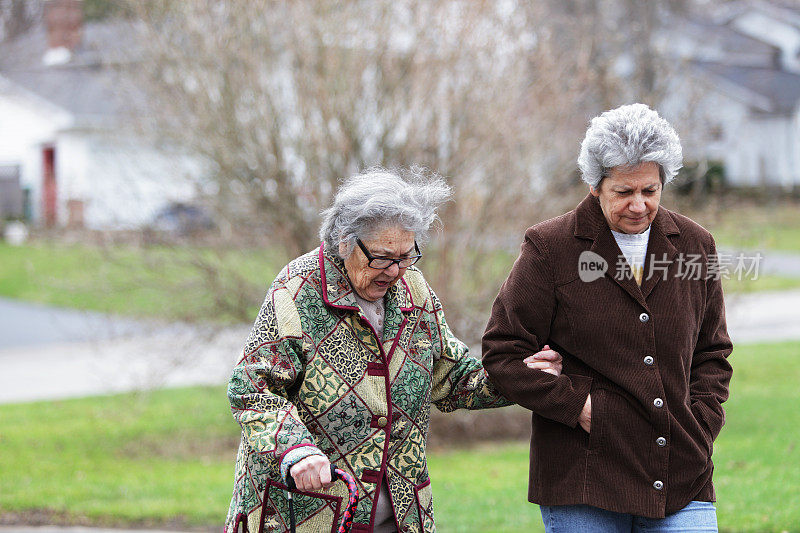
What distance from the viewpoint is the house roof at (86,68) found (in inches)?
345

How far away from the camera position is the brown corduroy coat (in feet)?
9.88

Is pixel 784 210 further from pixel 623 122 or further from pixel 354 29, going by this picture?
pixel 623 122

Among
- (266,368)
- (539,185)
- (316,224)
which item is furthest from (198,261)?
(266,368)

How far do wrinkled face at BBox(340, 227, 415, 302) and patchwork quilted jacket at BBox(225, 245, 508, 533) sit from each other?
55 millimetres

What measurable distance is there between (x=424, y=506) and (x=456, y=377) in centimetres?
45

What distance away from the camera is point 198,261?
8617mm

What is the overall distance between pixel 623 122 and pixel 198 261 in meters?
6.11

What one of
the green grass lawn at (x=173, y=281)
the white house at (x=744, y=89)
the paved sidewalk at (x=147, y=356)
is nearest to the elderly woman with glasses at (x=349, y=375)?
the green grass lawn at (x=173, y=281)

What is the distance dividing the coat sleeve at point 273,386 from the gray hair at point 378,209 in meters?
0.27

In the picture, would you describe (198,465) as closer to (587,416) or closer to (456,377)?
(456,377)

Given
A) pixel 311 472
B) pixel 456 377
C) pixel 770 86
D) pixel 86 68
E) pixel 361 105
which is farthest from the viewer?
pixel 770 86

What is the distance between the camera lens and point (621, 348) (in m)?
3.03

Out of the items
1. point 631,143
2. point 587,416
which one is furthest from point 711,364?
point 631,143

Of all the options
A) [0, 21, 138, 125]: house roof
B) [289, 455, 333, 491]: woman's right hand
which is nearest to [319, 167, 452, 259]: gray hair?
[289, 455, 333, 491]: woman's right hand
